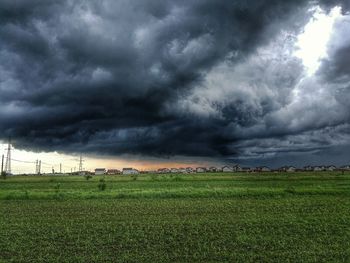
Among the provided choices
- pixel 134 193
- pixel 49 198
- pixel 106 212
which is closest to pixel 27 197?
pixel 49 198

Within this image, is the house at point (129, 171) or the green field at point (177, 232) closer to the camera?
the green field at point (177, 232)

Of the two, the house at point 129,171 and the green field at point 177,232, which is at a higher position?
the house at point 129,171

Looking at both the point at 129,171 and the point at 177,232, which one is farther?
the point at 129,171

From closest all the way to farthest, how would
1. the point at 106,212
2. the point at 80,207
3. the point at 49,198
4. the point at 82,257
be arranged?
1. the point at 82,257
2. the point at 106,212
3. the point at 80,207
4. the point at 49,198

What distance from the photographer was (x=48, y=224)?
23547 millimetres

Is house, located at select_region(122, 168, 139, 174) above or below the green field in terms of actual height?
above

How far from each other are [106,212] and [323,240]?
15.5 meters

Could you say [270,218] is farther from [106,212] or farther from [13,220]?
[13,220]

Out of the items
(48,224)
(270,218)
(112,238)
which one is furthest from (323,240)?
(48,224)

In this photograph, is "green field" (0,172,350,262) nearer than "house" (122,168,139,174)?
Yes

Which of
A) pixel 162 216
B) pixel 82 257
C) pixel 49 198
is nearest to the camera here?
pixel 82 257

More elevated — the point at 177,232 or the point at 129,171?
the point at 129,171

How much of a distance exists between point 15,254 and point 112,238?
452 centimetres

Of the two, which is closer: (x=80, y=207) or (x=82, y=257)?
(x=82, y=257)
